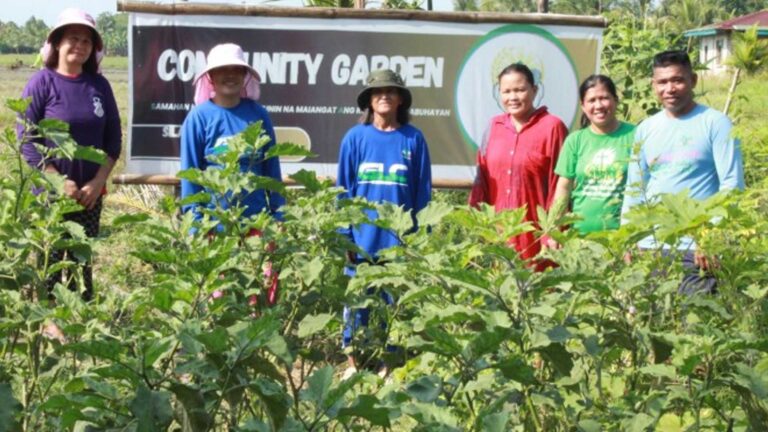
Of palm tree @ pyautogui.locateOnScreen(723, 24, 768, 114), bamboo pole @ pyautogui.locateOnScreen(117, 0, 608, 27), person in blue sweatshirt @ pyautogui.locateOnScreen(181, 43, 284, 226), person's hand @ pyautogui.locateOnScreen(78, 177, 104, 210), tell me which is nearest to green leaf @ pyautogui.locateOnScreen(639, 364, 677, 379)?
person in blue sweatshirt @ pyautogui.locateOnScreen(181, 43, 284, 226)

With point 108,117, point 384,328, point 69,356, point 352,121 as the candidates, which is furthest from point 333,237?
point 352,121

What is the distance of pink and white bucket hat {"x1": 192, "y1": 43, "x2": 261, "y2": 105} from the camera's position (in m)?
5.20

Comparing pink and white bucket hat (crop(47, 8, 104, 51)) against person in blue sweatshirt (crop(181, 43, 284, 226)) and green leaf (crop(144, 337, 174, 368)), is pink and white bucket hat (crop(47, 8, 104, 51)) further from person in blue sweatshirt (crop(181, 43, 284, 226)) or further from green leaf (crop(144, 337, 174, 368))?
green leaf (crop(144, 337, 174, 368))

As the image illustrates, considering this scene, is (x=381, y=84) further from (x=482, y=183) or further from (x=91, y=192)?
(x=91, y=192)

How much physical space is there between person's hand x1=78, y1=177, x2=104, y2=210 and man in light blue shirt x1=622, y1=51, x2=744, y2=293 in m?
2.47

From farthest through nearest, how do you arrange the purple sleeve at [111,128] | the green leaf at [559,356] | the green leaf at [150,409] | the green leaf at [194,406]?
the purple sleeve at [111,128], the green leaf at [559,356], the green leaf at [194,406], the green leaf at [150,409]

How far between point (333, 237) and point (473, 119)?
4716 mm

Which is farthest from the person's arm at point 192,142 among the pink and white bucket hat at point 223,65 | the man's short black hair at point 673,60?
the man's short black hair at point 673,60

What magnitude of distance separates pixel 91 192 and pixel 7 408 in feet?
11.9

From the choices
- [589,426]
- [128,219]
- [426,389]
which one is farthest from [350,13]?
[426,389]

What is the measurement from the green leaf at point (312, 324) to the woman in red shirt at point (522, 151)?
3.12m

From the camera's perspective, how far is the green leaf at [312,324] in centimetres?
262

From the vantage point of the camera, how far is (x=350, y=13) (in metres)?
7.25

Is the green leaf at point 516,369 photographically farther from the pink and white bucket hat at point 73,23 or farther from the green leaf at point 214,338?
the pink and white bucket hat at point 73,23
